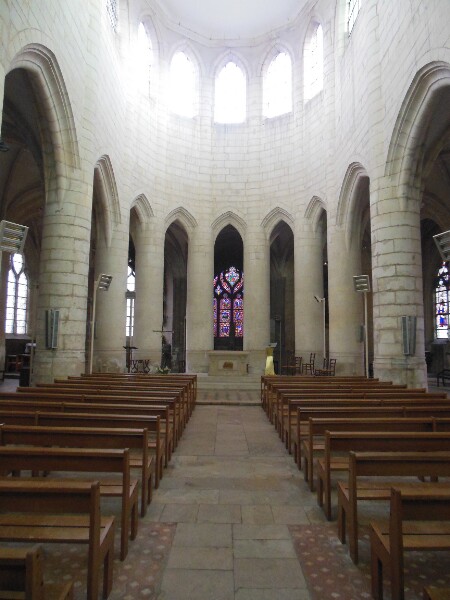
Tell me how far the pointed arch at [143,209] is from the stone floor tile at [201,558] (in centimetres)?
1521

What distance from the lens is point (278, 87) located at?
1928 centimetres

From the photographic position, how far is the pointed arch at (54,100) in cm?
857

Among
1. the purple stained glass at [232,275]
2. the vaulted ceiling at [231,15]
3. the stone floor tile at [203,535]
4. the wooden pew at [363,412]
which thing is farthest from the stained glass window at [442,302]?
the stone floor tile at [203,535]

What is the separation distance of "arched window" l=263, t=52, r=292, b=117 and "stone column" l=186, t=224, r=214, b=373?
599 centimetres

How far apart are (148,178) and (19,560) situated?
1713 centimetres

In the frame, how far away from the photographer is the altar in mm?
15023

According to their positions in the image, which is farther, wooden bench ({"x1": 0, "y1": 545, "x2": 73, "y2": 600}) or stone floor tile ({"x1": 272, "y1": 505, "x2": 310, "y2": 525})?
stone floor tile ({"x1": 272, "y1": 505, "x2": 310, "y2": 525})

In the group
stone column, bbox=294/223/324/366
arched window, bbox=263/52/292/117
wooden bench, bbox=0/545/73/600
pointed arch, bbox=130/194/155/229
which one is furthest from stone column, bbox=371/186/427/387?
arched window, bbox=263/52/292/117

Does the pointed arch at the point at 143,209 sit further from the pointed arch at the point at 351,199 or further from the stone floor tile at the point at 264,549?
the stone floor tile at the point at 264,549

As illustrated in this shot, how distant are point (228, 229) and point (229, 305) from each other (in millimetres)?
4405

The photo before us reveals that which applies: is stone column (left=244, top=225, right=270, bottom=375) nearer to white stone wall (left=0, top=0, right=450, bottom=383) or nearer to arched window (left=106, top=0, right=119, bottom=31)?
white stone wall (left=0, top=0, right=450, bottom=383)

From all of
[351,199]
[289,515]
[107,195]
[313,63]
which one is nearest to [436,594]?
[289,515]

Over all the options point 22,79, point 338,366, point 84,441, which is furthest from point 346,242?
point 84,441

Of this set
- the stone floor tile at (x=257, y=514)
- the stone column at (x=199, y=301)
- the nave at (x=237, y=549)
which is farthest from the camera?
the stone column at (x=199, y=301)
